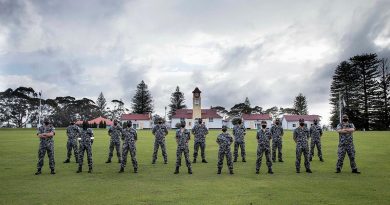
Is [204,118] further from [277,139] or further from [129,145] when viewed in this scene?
[129,145]

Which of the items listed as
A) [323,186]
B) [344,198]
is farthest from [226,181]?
[344,198]

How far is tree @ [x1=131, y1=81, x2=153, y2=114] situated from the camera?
130 meters

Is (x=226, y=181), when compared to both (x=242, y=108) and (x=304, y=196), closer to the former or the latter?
(x=304, y=196)

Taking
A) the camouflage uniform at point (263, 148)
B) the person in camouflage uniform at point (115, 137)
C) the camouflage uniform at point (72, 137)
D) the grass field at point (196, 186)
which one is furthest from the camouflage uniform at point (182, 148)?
the camouflage uniform at point (72, 137)

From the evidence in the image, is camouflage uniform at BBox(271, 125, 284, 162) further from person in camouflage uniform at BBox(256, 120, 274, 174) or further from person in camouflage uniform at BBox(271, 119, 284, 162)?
person in camouflage uniform at BBox(256, 120, 274, 174)

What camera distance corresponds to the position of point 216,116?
106 m

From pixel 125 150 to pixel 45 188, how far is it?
182 inches

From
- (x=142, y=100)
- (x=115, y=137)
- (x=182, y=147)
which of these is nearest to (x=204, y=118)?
(x=142, y=100)

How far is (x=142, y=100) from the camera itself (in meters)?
130

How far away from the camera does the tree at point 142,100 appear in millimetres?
129875

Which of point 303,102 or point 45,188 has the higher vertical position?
point 303,102

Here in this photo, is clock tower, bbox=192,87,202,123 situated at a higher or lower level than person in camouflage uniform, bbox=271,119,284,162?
higher

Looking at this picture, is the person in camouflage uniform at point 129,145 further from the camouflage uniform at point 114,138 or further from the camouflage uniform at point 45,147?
the camouflage uniform at point 114,138

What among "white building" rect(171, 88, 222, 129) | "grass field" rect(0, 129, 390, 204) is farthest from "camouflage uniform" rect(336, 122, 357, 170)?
"white building" rect(171, 88, 222, 129)
